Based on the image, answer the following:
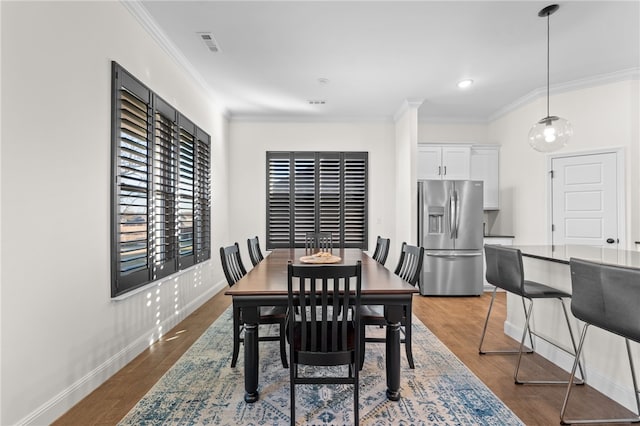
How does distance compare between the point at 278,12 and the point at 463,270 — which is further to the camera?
the point at 463,270

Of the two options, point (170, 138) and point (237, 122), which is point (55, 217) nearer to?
point (170, 138)

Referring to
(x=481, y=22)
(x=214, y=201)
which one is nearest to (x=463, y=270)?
(x=481, y=22)

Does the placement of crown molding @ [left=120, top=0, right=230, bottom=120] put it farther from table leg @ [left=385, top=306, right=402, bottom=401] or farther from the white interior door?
the white interior door

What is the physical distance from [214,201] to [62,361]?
3.15 metres

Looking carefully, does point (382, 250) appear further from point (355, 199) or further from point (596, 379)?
point (355, 199)

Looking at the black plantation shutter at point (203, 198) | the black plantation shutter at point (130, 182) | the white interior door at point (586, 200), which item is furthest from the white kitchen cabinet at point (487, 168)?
the black plantation shutter at point (130, 182)

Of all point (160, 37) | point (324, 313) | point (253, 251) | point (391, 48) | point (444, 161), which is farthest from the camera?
point (444, 161)

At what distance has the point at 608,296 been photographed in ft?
5.50

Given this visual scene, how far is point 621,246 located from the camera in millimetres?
4062

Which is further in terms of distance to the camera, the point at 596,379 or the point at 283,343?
the point at 283,343

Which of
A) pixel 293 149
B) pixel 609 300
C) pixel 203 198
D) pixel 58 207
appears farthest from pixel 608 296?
pixel 293 149

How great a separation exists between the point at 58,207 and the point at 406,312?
2.38 metres

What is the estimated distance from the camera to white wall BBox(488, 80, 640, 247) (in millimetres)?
4070

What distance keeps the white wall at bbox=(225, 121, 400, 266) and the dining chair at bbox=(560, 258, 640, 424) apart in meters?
3.86
